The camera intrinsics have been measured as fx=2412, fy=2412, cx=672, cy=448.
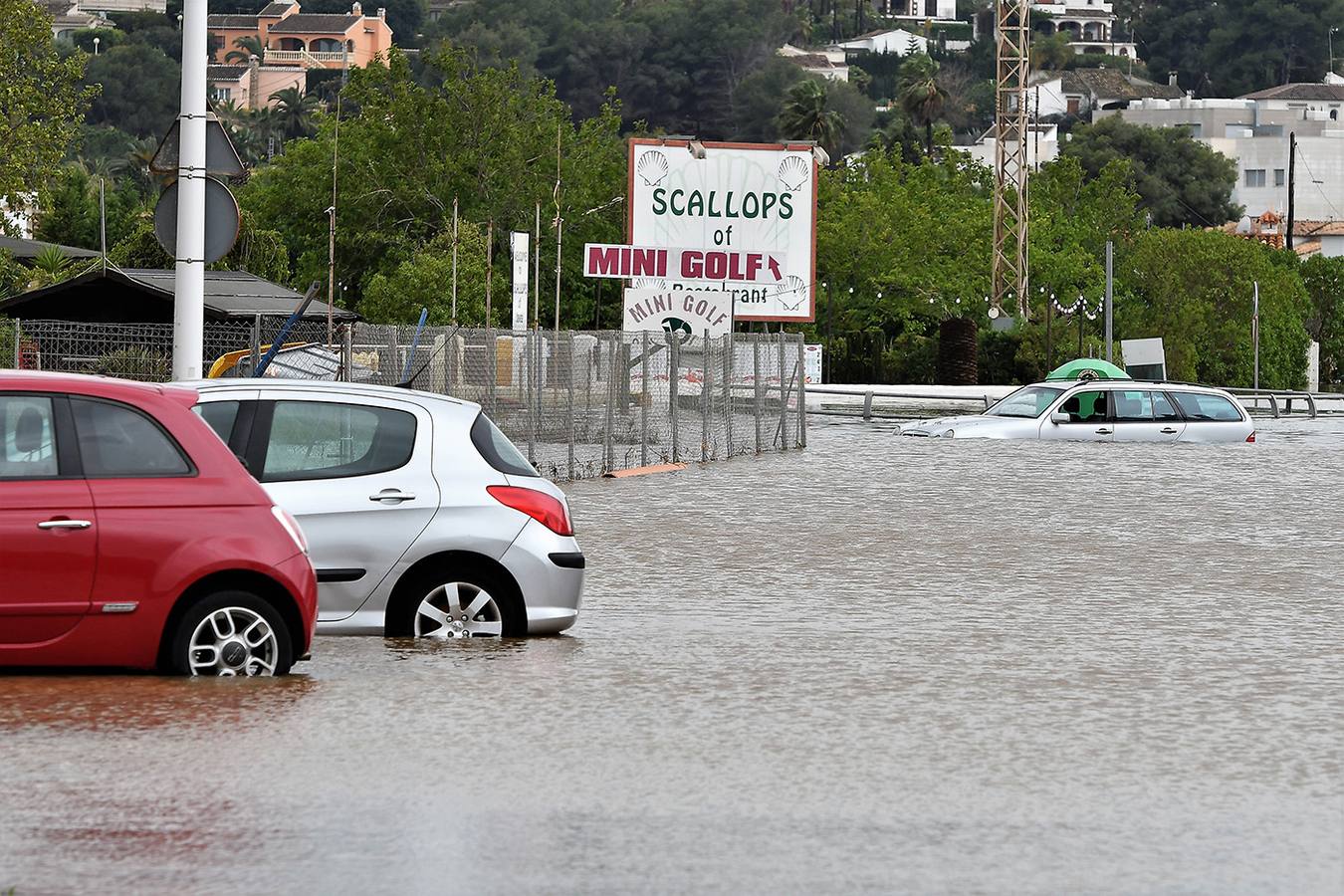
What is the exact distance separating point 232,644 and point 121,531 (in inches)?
28.8

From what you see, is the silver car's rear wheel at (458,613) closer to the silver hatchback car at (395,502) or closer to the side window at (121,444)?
the silver hatchback car at (395,502)

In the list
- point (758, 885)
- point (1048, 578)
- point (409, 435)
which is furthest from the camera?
point (1048, 578)

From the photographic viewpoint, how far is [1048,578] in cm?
1622

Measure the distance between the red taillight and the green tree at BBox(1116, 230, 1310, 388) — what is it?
68.1 m

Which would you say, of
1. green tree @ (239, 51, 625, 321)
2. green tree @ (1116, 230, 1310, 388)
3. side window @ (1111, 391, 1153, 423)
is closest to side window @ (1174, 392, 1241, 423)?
side window @ (1111, 391, 1153, 423)

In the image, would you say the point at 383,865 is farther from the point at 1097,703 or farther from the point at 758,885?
the point at 1097,703

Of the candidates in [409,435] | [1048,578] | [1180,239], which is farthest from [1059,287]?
[409,435]

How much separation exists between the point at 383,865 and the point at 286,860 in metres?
0.30

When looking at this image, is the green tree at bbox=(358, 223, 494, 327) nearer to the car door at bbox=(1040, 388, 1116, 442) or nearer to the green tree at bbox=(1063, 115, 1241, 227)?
the car door at bbox=(1040, 388, 1116, 442)

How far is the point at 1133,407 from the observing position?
34.0 meters

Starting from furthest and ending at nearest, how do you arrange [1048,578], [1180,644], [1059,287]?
1. [1059,287]
2. [1048,578]
3. [1180,644]

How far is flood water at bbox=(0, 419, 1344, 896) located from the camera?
23.1 ft

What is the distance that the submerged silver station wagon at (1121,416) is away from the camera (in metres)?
33.8

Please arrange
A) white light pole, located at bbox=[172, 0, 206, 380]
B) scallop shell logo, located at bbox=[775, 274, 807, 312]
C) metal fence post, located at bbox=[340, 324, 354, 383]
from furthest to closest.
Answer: scallop shell logo, located at bbox=[775, 274, 807, 312], metal fence post, located at bbox=[340, 324, 354, 383], white light pole, located at bbox=[172, 0, 206, 380]
